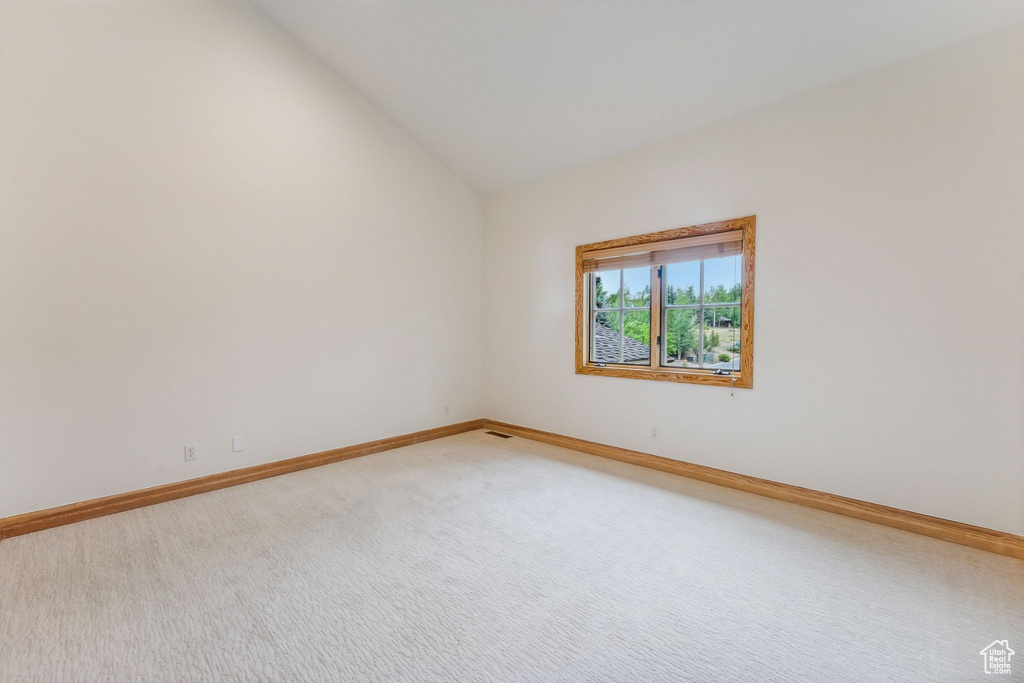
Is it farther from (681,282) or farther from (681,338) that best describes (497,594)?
(681,282)

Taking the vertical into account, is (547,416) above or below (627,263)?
below

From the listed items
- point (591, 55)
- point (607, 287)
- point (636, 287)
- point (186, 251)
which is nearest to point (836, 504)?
point (636, 287)

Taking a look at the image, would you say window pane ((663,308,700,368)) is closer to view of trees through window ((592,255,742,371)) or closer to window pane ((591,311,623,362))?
view of trees through window ((592,255,742,371))

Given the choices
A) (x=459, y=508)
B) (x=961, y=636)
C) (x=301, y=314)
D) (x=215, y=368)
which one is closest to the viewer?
(x=961, y=636)

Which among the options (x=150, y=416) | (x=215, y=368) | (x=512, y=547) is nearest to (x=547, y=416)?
(x=512, y=547)

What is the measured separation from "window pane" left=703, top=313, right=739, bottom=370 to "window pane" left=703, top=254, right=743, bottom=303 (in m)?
0.09

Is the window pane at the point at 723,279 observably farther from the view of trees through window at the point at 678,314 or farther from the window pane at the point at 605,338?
the window pane at the point at 605,338

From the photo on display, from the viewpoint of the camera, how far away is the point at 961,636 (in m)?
1.64

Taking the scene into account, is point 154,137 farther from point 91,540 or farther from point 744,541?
point 744,541

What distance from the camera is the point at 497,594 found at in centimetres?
193

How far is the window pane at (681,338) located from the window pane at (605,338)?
503 millimetres

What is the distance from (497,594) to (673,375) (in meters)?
2.40

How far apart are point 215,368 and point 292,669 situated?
8.34 feet

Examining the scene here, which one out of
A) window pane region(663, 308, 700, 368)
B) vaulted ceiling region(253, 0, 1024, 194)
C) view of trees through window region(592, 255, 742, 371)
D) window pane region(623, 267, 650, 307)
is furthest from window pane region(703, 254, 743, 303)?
vaulted ceiling region(253, 0, 1024, 194)
